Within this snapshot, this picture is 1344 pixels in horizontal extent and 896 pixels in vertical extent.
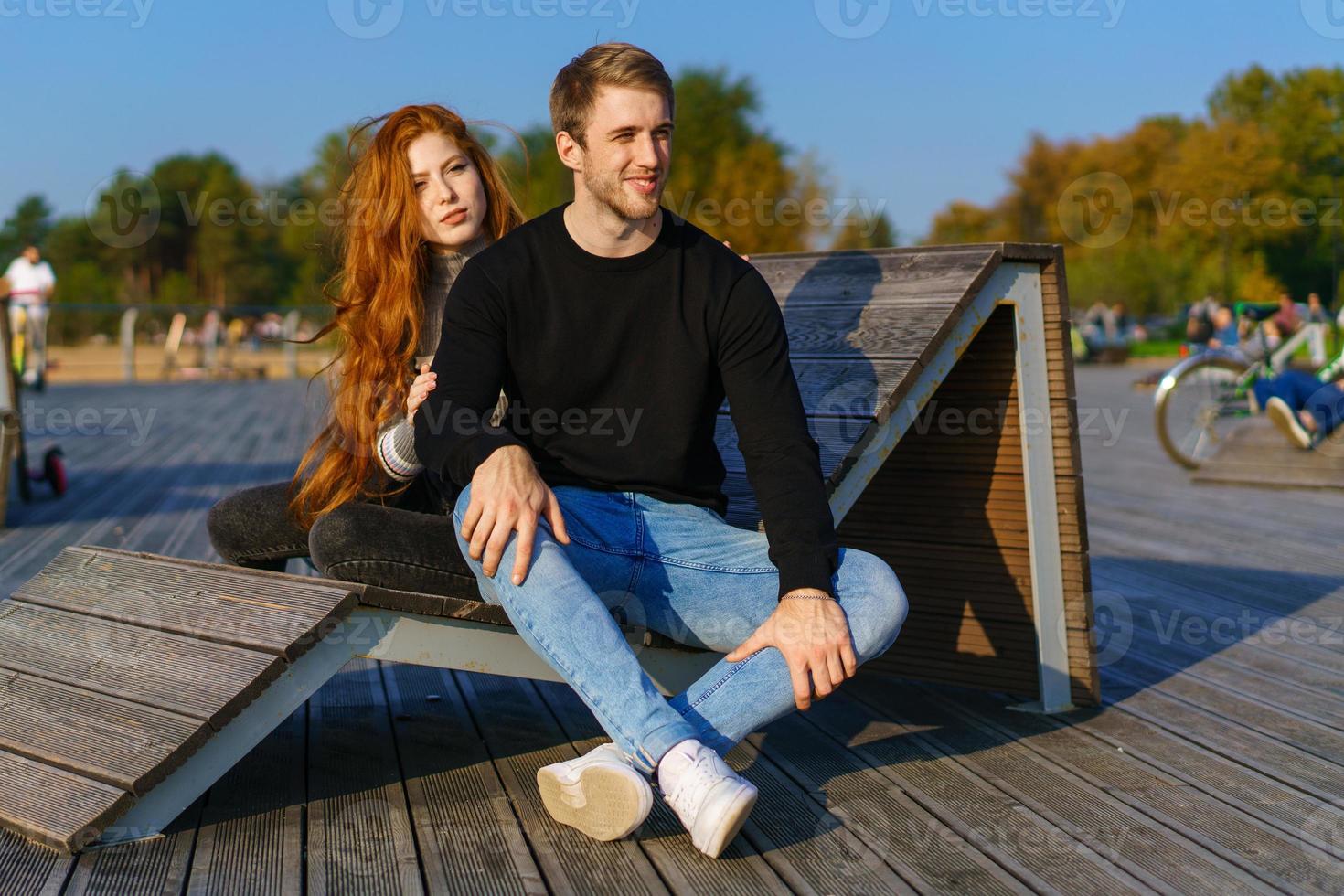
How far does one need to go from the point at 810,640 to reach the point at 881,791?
508 mm

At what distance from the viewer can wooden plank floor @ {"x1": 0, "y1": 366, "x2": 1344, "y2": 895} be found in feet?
7.12

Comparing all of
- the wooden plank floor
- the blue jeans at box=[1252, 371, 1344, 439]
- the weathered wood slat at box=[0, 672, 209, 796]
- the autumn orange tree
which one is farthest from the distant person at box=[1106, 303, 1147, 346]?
the weathered wood slat at box=[0, 672, 209, 796]

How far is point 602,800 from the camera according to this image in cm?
222

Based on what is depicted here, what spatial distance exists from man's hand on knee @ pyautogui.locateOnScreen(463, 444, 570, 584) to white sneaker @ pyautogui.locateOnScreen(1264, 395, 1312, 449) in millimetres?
6925

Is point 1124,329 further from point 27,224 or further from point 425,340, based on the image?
point 27,224

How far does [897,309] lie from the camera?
10.4 ft

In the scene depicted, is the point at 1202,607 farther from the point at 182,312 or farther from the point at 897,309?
the point at 182,312

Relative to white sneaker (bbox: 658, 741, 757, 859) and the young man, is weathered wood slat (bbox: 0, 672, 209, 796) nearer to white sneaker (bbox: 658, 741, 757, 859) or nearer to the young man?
the young man

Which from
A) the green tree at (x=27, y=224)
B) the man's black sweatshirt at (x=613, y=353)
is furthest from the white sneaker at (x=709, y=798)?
the green tree at (x=27, y=224)

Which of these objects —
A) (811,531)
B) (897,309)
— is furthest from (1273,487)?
(811,531)

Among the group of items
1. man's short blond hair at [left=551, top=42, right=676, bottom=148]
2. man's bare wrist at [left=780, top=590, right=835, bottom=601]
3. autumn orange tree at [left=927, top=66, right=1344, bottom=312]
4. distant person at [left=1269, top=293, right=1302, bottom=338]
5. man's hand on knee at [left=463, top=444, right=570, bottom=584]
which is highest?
→ autumn orange tree at [left=927, top=66, right=1344, bottom=312]

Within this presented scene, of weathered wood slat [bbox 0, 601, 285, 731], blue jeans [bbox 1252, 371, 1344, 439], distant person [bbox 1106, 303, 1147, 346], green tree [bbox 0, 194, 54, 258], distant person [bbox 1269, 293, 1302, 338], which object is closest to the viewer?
weathered wood slat [bbox 0, 601, 285, 731]

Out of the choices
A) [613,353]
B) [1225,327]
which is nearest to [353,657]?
[613,353]

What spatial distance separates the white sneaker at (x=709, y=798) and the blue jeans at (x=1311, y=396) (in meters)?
6.97
